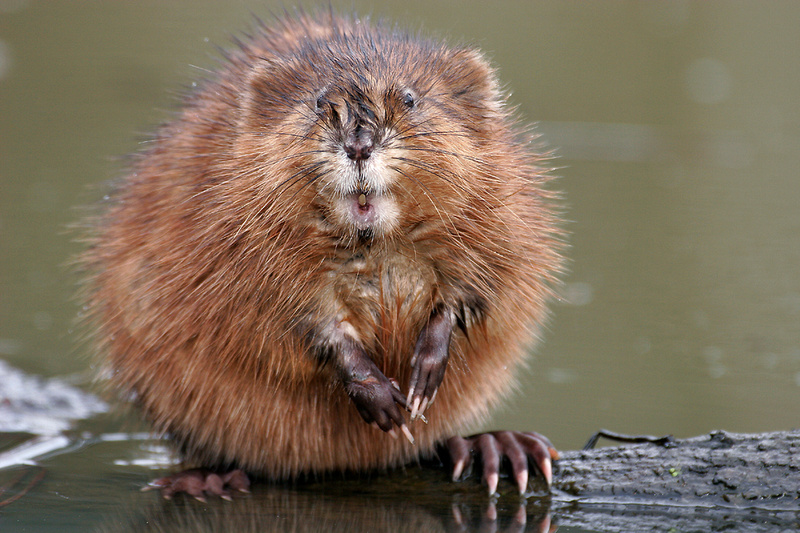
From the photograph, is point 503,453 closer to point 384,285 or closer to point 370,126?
point 384,285

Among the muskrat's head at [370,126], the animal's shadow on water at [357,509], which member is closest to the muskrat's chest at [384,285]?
the muskrat's head at [370,126]

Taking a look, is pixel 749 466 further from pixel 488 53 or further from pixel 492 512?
pixel 488 53

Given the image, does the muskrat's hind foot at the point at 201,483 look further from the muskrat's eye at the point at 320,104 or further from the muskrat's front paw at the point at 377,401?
the muskrat's eye at the point at 320,104

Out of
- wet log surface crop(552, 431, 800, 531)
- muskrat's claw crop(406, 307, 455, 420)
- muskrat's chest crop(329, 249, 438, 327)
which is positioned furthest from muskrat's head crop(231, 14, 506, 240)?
wet log surface crop(552, 431, 800, 531)

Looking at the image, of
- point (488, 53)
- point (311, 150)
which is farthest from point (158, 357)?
point (488, 53)

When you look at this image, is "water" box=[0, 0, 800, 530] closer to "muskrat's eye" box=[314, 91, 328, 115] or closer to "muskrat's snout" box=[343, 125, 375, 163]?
"muskrat's eye" box=[314, 91, 328, 115]

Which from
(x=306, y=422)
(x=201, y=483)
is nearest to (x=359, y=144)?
(x=306, y=422)
